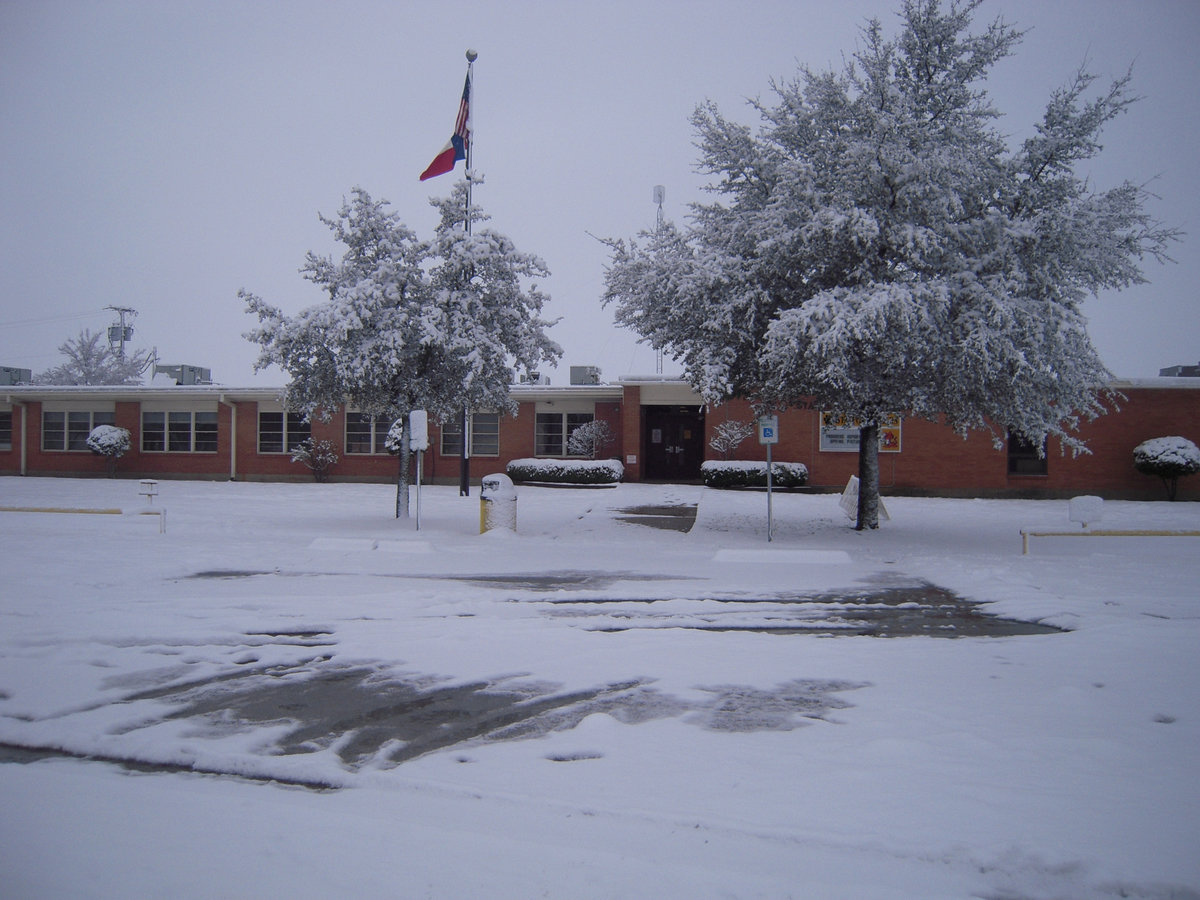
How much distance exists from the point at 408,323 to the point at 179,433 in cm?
2033

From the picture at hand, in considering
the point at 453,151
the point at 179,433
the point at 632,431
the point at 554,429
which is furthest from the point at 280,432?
the point at 453,151

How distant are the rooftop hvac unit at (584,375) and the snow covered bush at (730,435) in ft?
21.4

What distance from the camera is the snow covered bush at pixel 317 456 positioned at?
1120 inches

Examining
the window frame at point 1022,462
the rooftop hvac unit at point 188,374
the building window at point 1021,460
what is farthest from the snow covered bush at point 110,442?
the building window at point 1021,460

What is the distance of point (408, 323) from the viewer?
14.3 m

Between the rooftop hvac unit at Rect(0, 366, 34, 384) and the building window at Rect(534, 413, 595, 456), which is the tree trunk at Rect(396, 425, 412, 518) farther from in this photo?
the rooftop hvac unit at Rect(0, 366, 34, 384)

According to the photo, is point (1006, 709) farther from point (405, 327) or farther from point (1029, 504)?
point (1029, 504)

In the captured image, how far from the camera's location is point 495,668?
609cm

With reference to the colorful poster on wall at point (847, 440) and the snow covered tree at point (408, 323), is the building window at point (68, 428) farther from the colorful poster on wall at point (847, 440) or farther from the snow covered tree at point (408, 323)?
the colorful poster on wall at point (847, 440)

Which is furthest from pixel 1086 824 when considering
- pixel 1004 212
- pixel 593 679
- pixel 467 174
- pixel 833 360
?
pixel 467 174

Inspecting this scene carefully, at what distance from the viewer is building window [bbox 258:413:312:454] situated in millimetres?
29375

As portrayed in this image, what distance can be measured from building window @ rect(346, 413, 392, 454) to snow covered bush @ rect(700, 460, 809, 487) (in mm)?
12241

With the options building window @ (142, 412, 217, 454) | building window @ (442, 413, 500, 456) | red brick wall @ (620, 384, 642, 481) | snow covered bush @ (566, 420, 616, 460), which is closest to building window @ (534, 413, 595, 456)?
snow covered bush @ (566, 420, 616, 460)

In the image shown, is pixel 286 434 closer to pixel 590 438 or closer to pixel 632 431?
pixel 590 438
